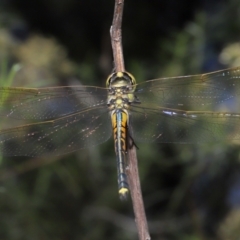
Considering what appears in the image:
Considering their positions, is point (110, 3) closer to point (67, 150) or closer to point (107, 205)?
point (107, 205)

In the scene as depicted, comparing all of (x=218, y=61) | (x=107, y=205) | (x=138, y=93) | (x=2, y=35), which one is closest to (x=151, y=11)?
(x=218, y=61)

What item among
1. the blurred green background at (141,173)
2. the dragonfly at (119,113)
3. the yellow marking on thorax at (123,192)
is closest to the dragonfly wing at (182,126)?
the dragonfly at (119,113)

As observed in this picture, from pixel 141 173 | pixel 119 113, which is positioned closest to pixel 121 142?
pixel 119 113

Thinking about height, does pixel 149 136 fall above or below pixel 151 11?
below

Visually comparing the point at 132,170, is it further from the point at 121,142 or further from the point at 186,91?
the point at 186,91

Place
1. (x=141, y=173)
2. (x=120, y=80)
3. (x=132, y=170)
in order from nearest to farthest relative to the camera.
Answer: (x=132, y=170) < (x=120, y=80) < (x=141, y=173)

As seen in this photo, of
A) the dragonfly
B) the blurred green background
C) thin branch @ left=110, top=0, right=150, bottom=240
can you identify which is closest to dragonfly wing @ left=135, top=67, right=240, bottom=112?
the dragonfly
